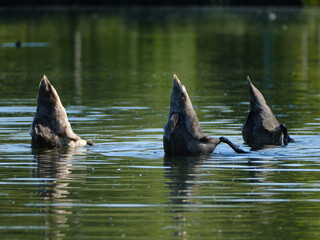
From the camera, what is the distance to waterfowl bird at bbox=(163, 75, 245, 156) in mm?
16406

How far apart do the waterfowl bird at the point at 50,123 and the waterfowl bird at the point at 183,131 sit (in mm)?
1946

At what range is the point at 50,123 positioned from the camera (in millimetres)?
17531

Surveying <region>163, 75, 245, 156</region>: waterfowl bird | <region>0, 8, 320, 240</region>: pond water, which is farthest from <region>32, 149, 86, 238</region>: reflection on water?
<region>163, 75, 245, 156</region>: waterfowl bird

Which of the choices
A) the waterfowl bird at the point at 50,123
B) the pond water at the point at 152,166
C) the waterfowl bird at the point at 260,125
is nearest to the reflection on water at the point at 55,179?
the pond water at the point at 152,166

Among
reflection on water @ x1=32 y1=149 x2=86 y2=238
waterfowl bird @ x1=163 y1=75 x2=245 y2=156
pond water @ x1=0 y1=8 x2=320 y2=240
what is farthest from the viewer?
waterfowl bird @ x1=163 y1=75 x2=245 y2=156

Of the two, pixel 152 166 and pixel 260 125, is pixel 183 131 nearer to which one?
pixel 152 166

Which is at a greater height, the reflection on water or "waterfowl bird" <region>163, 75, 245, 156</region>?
"waterfowl bird" <region>163, 75, 245, 156</region>

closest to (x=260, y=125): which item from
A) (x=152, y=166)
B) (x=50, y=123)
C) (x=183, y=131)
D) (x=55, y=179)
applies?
(x=183, y=131)

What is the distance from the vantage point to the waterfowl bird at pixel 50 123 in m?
17.4

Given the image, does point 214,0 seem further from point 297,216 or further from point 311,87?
point 297,216

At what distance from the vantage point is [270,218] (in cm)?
1203

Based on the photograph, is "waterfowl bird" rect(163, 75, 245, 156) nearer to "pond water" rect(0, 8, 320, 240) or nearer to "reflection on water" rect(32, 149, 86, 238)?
"pond water" rect(0, 8, 320, 240)

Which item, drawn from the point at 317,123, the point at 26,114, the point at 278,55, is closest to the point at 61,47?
the point at 278,55

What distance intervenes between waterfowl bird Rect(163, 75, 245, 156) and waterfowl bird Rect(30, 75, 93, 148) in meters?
1.95
